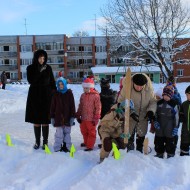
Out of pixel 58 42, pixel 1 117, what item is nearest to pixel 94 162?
pixel 1 117

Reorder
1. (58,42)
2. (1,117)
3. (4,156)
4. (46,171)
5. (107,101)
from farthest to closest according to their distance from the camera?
(58,42), (1,117), (107,101), (4,156), (46,171)


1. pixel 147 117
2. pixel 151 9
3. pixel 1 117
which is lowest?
pixel 1 117

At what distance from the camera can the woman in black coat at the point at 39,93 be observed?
599cm

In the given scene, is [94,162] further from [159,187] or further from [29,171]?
[159,187]

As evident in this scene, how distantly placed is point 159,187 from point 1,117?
9185 millimetres

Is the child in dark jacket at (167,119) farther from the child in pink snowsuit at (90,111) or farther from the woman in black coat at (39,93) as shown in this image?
the woman in black coat at (39,93)

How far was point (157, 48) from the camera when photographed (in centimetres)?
2016

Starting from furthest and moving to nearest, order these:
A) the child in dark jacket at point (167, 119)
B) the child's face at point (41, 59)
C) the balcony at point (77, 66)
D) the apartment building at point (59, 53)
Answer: the balcony at point (77, 66)
the apartment building at point (59, 53)
the child's face at point (41, 59)
the child in dark jacket at point (167, 119)

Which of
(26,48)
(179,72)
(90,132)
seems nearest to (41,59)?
(90,132)

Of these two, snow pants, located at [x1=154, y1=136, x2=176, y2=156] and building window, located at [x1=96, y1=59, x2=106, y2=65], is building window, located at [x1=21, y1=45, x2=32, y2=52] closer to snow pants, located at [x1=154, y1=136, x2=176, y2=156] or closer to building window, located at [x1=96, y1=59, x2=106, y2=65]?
building window, located at [x1=96, y1=59, x2=106, y2=65]

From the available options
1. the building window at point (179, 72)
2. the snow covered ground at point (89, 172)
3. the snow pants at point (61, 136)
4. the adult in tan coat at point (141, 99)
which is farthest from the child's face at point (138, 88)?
the building window at point (179, 72)

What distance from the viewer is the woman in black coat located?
5.99 metres

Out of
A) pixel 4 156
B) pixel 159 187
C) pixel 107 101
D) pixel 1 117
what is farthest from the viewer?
pixel 1 117

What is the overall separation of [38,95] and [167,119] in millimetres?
2344
